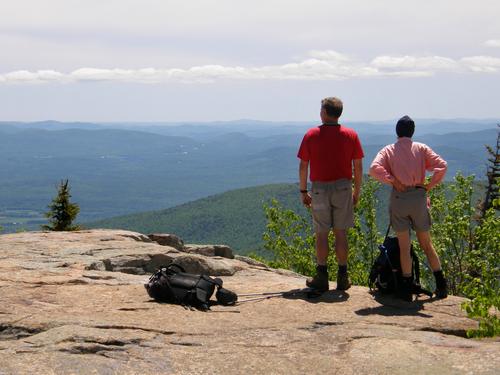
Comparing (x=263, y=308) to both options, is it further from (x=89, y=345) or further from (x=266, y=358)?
(x=89, y=345)

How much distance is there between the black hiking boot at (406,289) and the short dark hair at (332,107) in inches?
126

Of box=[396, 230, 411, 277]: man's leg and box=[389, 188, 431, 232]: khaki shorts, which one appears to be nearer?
box=[389, 188, 431, 232]: khaki shorts

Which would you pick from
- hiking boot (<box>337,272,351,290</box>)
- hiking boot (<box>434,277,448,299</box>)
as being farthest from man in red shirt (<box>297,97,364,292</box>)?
hiking boot (<box>434,277,448,299</box>)

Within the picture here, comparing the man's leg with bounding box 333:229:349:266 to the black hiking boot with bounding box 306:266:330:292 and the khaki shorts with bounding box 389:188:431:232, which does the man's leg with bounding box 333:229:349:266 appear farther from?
the khaki shorts with bounding box 389:188:431:232

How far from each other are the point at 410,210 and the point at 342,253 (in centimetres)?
Result: 160

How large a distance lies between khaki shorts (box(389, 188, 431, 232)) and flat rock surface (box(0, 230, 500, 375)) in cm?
138

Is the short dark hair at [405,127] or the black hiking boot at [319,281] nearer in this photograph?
the short dark hair at [405,127]

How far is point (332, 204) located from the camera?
35.5ft

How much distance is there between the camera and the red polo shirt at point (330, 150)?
10625 mm

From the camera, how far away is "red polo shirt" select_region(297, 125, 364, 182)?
10.6m

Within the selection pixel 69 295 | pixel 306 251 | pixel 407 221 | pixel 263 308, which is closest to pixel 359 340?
pixel 263 308

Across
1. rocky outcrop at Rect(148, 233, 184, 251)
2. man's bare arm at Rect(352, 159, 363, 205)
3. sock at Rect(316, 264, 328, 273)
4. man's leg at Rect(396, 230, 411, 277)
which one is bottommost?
rocky outcrop at Rect(148, 233, 184, 251)

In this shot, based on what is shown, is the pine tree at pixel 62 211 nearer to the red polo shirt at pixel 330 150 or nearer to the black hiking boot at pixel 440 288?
the red polo shirt at pixel 330 150

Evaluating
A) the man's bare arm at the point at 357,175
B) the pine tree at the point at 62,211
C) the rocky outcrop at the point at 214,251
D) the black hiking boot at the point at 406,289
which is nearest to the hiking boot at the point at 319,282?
the black hiking boot at the point at 406,289
